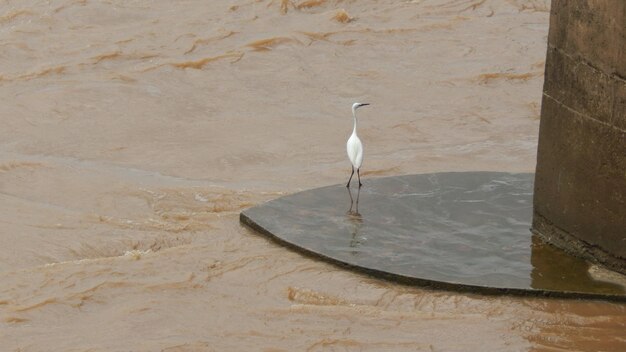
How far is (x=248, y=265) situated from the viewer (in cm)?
764

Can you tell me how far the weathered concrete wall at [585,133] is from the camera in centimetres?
689

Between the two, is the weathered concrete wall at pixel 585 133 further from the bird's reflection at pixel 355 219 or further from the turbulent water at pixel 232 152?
the bird's reflection at pixel 355 219

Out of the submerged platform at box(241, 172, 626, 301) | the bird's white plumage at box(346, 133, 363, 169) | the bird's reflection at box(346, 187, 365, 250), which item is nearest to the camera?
the submerged platform at box(241, 172, 626, 301)

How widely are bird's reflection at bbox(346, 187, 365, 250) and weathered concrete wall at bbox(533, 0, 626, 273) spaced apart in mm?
1132

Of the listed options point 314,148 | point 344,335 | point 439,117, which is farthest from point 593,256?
point 439,117

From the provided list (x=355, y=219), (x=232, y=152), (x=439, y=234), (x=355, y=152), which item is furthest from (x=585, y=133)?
(x=232, y=152)

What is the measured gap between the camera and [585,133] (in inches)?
283

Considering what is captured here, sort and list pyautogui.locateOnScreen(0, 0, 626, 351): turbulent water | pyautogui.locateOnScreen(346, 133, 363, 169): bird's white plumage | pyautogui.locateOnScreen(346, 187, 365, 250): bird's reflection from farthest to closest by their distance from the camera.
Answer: pyautogui.locateOnScreen(346, 133, 363, 169): bird's white plumage
pyautogui.locateOnScreen(346, 187, 365, 250): bird's reflection
pyautogui.locateOnScreen(0, 0, 626, 351): turbulent water

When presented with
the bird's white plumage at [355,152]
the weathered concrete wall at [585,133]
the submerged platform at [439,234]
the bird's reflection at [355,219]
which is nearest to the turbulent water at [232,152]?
the submerged platform at [439,234]

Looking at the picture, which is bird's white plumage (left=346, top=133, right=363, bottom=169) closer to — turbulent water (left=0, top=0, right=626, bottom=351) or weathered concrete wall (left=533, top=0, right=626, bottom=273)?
turbulent water (left=0, top=0, right=626, bottom=351)

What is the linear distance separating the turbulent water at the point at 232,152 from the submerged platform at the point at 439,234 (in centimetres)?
10

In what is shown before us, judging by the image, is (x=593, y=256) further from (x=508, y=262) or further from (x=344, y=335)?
(x=344, y=335)

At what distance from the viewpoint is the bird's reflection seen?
7645 millimetres

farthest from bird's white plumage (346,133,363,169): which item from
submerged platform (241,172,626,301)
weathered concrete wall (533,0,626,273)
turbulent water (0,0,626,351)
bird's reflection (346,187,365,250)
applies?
weathered concrete wall (533,0,626,273)
